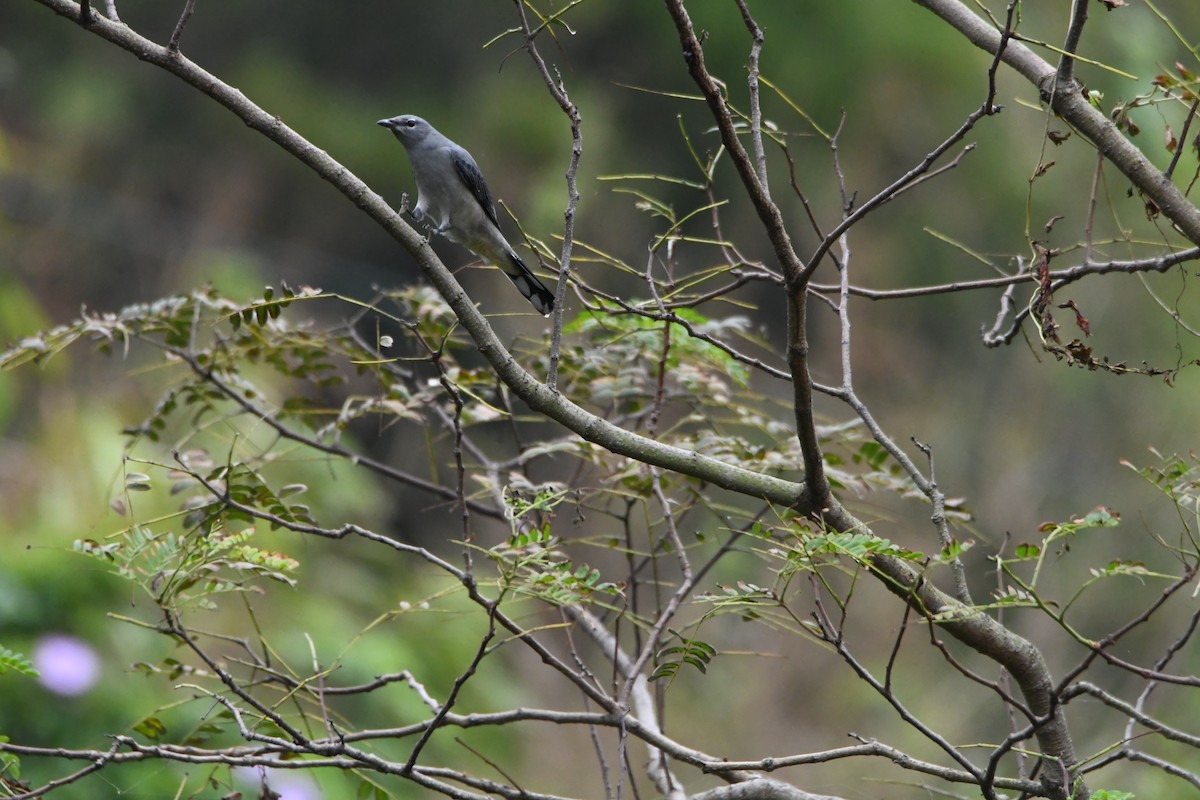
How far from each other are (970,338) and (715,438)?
875 centimetres

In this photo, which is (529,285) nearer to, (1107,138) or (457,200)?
(457,200)

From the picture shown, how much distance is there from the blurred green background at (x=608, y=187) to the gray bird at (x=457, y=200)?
13.0ft

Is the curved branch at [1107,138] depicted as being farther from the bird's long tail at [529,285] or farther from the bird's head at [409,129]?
the bird's head at [409,129]

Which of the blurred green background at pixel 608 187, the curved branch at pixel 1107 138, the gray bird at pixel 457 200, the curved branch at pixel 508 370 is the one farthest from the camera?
the blurred green background at pixel 608 187

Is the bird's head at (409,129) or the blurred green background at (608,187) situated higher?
the blurred green background at (608,187)

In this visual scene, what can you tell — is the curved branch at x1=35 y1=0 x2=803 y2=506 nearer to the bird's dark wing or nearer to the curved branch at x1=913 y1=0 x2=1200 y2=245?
the curved branch at x1=913 y1=0 x2=1200 y2=245

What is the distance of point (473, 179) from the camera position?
323 cm

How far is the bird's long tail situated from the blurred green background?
13.2ft

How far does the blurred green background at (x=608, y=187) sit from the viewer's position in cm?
866

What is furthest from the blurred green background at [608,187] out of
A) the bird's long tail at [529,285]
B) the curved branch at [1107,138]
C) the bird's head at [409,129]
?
the curved branch at [1107,138]

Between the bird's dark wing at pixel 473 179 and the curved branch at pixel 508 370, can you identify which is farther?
the bird's dark wing at pixel 473 179

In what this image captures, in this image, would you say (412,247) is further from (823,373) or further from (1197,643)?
(823,373)

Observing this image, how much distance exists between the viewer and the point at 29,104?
10852mm

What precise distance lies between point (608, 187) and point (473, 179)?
20.8ft
